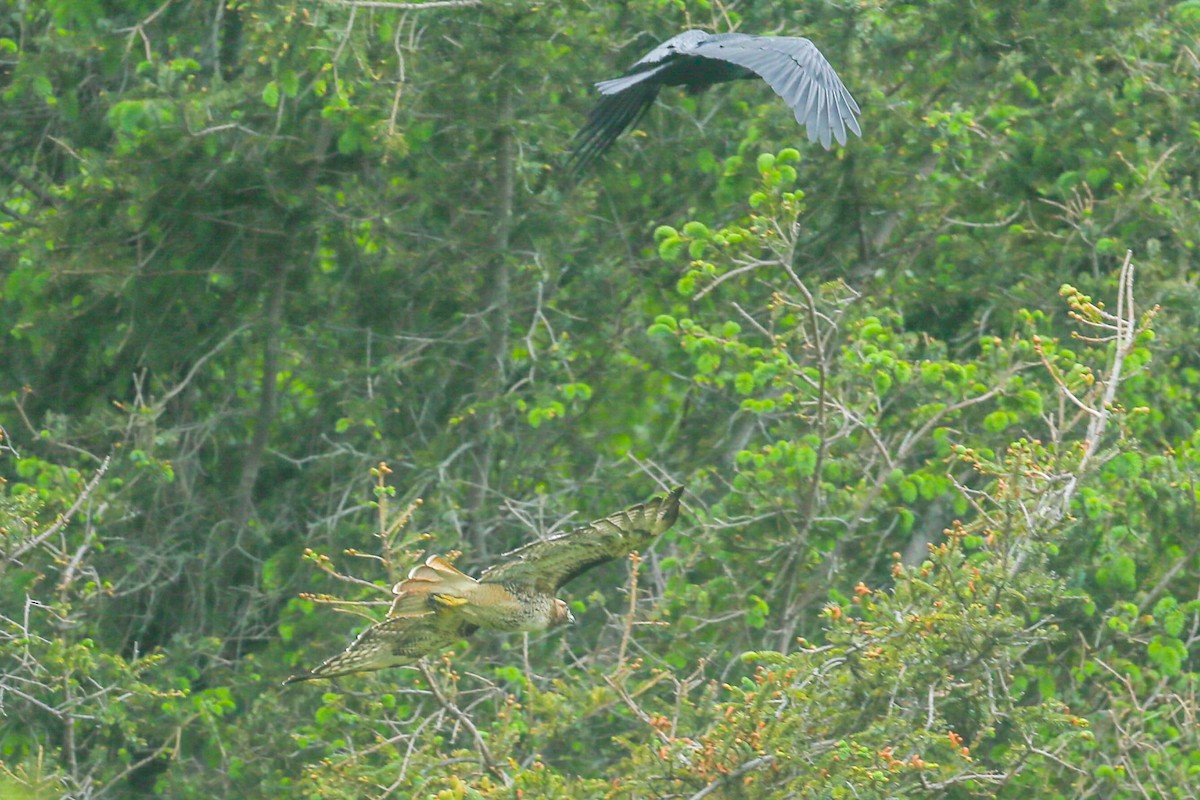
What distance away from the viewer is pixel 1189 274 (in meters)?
9.40

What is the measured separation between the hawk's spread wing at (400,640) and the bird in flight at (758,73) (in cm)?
210

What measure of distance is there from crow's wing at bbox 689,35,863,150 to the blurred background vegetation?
1.06 ft

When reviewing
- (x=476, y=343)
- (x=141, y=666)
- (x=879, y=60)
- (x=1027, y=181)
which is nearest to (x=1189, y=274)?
(x=1027, y=181)

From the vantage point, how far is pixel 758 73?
7281 mm

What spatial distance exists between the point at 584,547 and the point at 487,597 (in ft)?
1.27

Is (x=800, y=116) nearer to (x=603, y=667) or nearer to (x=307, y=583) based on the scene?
(x=603, y=667)

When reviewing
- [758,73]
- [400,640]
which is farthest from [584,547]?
[758,73]

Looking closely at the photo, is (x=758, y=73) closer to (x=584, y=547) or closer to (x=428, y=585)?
(x=584, y=547)

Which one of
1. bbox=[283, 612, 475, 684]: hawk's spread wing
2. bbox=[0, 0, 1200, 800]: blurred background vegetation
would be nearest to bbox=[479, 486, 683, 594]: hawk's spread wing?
bbox=[283, 612, 475, 684]: hawk's spread wing

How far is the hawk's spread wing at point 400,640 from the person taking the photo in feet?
21.4

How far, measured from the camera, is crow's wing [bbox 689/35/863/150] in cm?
706

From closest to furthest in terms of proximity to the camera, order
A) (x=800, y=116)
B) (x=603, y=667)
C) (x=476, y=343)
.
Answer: (x=800, y=116), (x=603, y=667), (x=476, y=343)

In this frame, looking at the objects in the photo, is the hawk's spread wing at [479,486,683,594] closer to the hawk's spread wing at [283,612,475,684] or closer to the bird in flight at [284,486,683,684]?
the bird in flight at [284,486,683,684]

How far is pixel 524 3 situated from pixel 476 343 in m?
1.96
